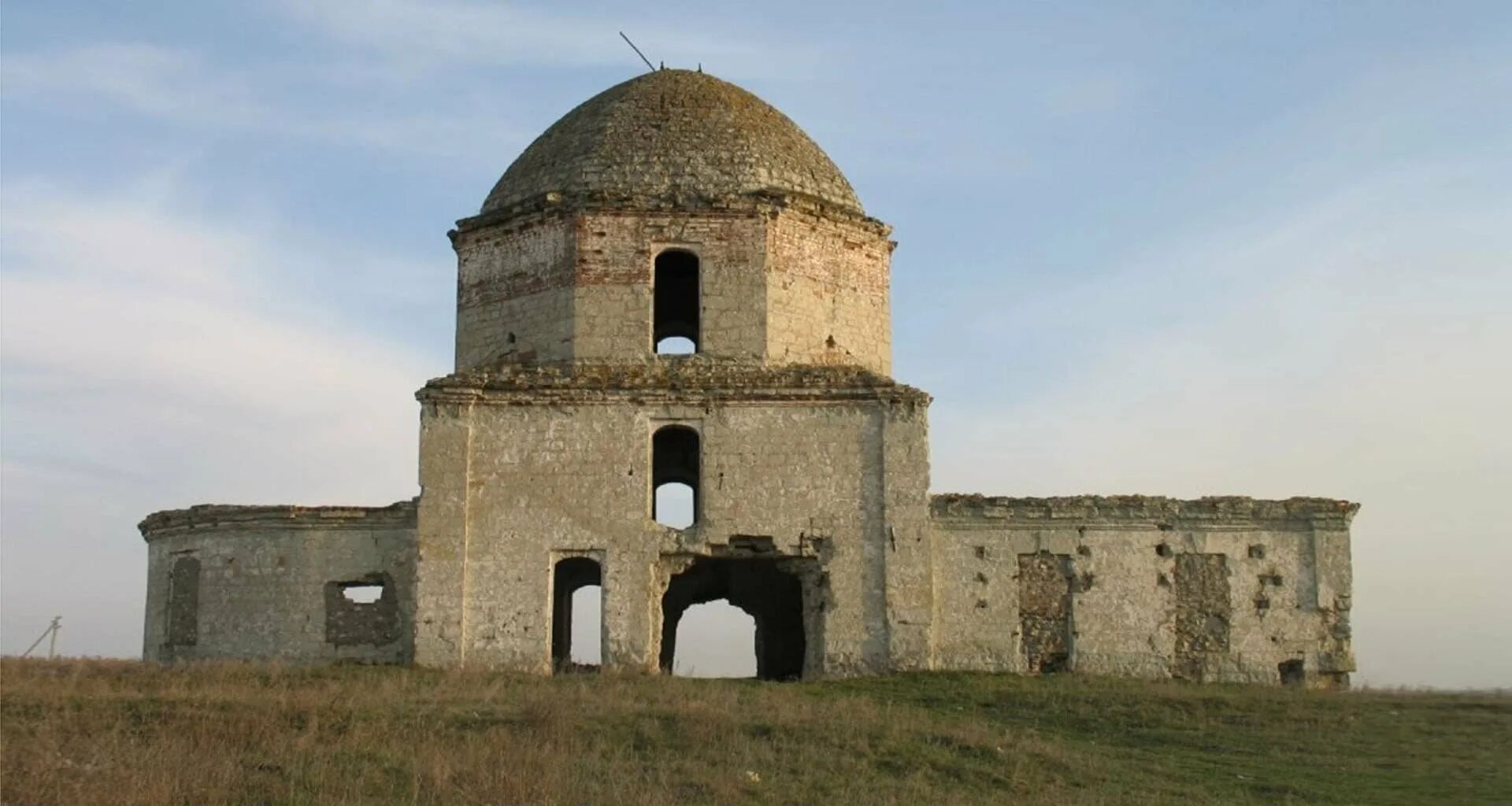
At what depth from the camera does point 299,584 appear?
19.0 metres

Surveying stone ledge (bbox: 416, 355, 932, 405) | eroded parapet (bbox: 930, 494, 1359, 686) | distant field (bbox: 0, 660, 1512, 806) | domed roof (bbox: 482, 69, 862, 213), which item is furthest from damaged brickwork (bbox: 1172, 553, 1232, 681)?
domed roof (bbox: 482, 69, 862, 213)

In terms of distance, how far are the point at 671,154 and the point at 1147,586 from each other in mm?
7838

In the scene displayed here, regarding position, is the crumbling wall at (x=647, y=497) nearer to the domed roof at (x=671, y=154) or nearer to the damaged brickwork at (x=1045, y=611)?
the damaged brickwork at (x=1045, y=611)

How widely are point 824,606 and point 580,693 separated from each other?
3992mm

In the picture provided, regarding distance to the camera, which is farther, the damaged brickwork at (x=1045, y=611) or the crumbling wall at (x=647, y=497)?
the damaged brickwork at (x=1045, y=611)

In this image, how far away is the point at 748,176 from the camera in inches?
769

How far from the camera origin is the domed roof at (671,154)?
19.4 metres

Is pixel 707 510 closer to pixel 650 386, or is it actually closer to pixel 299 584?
pixel 650 386

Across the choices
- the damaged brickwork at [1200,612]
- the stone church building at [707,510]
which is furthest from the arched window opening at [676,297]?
the damaged brickwork at [1200,612]

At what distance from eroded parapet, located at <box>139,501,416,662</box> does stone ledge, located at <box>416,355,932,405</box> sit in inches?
74.6

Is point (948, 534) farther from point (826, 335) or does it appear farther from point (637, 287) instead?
point (637, 287)

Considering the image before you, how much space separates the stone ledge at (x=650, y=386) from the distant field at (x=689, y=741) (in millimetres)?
3320

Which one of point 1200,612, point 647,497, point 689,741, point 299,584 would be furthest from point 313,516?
point 1200,612

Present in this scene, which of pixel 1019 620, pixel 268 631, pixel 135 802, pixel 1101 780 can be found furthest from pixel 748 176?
pixel 135 802
